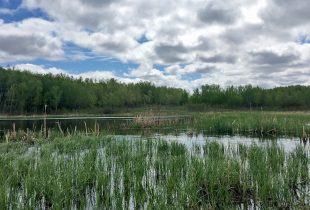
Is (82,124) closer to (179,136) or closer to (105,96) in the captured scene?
(179,136)

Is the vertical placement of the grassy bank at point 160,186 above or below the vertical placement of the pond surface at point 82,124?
above

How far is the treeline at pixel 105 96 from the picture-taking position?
308ft

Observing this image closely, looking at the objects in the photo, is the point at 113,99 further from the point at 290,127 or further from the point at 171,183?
the point at 171,183

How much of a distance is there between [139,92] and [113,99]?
20835mm

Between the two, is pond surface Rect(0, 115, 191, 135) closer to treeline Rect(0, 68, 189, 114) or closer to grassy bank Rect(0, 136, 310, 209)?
grassy bank Rect(0, 136, 310, 209)

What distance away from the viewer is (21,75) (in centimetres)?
10394

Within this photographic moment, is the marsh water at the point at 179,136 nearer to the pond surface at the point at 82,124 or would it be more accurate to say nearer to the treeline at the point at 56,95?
the pond surface at the point at 82,124

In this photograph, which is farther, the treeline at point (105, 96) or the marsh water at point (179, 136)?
the treeline at point (105, 96)

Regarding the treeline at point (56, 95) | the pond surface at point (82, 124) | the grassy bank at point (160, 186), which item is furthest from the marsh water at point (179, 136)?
the treeline at point (56, 95)

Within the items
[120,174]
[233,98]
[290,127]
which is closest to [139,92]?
[233,98]

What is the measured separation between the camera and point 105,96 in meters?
121

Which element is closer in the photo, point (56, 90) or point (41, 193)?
point (41, 193)

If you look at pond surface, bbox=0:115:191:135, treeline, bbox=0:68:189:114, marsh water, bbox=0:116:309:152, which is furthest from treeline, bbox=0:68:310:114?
marsh water, bbox=0:116:309:152

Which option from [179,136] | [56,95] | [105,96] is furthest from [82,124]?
[105,96]
